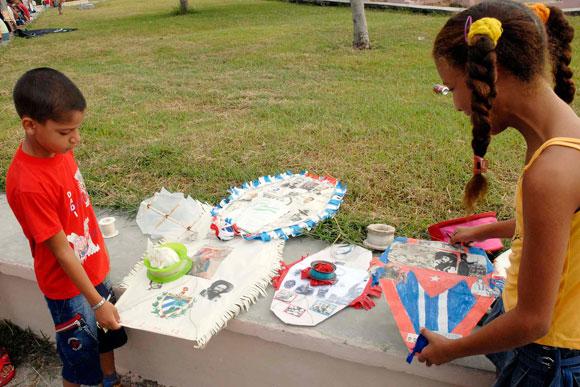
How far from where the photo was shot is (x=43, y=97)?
1682mm

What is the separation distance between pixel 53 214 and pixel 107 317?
1.50 ft

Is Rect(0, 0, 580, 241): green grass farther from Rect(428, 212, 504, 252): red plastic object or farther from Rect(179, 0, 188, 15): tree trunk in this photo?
Rect(179, 0, 188, 15): tree trunk

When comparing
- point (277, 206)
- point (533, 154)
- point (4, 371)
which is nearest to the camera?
point (533, 154)

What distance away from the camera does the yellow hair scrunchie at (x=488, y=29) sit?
1131 mm

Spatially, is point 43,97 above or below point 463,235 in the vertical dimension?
above

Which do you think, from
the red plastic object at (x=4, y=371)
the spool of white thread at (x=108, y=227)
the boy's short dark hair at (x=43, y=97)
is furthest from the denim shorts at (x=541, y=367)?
the red plastic object at (x=4, y=371)

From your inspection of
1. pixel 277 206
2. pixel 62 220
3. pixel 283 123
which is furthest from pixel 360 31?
pixel 62 220

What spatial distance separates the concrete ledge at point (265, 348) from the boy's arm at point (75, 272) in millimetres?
364

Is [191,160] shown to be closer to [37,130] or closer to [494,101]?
[37,130]

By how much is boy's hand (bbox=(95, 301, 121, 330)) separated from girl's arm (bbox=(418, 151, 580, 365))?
137cm

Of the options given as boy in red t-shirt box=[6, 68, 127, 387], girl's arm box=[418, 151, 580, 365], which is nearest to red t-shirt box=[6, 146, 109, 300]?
boy in red t-shirt box=[6, 68, 127, 387]

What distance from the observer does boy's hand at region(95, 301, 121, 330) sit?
6.15 feet

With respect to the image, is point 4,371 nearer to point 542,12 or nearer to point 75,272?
point 75,272

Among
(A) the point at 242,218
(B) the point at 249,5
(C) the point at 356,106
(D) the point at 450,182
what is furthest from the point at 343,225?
(B) the point at 249,5
